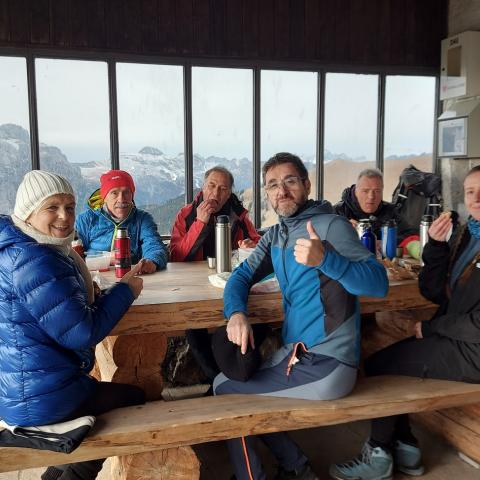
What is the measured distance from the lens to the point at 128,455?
1.82 meters

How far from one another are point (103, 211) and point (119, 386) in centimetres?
129

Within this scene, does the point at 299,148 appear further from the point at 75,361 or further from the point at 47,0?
the point at 75,361

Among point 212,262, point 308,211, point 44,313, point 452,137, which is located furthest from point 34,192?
point 452,137

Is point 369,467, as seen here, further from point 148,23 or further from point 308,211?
point 148,23

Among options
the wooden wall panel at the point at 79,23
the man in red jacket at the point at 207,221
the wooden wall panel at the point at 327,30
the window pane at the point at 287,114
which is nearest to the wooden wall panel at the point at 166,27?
the wooden wall panel at the point at 79,23

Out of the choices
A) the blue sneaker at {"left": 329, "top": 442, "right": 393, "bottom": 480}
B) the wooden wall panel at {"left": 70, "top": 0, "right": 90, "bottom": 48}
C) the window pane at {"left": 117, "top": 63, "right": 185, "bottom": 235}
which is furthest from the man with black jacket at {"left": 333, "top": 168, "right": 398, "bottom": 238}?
the wooden wall panel at {"left": 70, "top": 0, "right": 90, "bottom": 48}

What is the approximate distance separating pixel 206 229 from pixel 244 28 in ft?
8.91

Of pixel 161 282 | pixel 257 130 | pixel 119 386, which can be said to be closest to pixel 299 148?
pixel 257 130

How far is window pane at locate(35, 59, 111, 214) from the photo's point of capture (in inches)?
179

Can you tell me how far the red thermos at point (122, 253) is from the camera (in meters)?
2.40

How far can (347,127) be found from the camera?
17.9ft

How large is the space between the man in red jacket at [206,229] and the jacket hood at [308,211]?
888 millimetres

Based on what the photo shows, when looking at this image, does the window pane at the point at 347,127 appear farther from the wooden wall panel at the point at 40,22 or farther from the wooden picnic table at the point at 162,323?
the wooden picnic table at the point at 162,323

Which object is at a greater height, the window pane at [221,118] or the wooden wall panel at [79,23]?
the wooden wall panel at [79,23]
